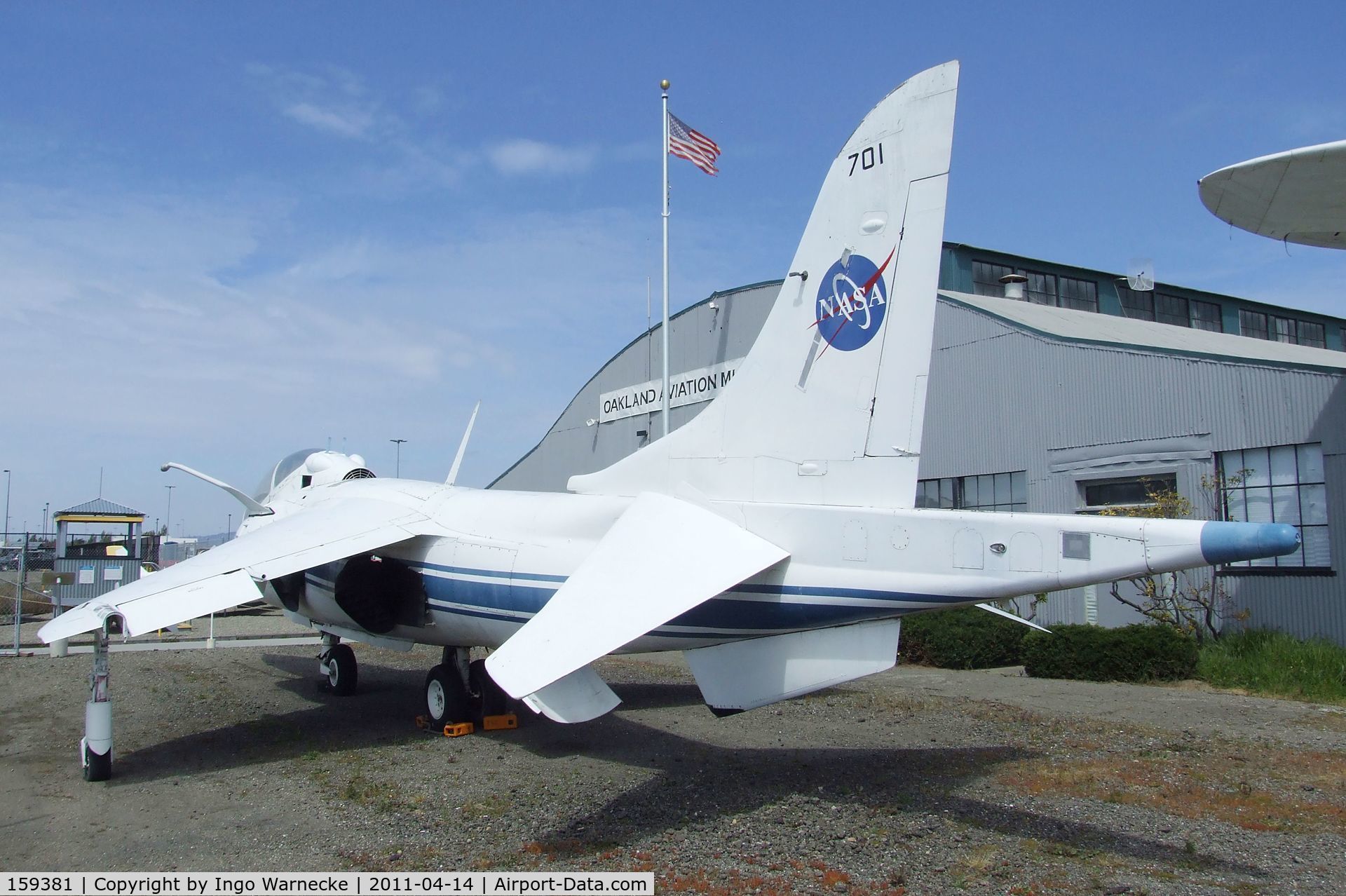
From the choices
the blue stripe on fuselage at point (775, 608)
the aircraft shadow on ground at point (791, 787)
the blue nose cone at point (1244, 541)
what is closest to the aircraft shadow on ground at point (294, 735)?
the aircraft shadow on ground at point (791, 787)

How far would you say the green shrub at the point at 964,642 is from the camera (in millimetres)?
14875

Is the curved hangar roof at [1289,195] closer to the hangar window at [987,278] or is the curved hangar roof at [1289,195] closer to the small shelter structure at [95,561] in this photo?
the hangar window at [987,278]

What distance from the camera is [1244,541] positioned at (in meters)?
5.02

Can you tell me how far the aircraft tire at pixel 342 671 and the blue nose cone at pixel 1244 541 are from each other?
10625 mm

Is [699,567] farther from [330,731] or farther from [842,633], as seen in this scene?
[330,731]

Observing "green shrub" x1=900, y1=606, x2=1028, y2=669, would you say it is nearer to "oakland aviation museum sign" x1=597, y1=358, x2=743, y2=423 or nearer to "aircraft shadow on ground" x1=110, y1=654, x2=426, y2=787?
"oakland aviation museum sign" x1=597, y1=358, x2=743, y2=423

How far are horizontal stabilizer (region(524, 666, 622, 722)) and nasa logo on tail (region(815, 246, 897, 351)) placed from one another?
2.97m

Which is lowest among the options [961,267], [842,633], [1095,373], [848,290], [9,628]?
[9,628]

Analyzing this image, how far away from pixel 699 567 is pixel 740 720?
465 cm

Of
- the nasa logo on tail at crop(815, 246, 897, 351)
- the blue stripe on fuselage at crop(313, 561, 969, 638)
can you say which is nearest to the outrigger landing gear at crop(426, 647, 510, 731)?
the blue stripe on fuselage at crop(313, 561, 969, 638)

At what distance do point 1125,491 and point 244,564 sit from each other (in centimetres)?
1330

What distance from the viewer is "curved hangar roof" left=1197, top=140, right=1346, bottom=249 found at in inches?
353

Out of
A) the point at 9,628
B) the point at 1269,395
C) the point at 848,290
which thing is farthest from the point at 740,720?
the point at 9,628

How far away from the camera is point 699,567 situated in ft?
20.1
